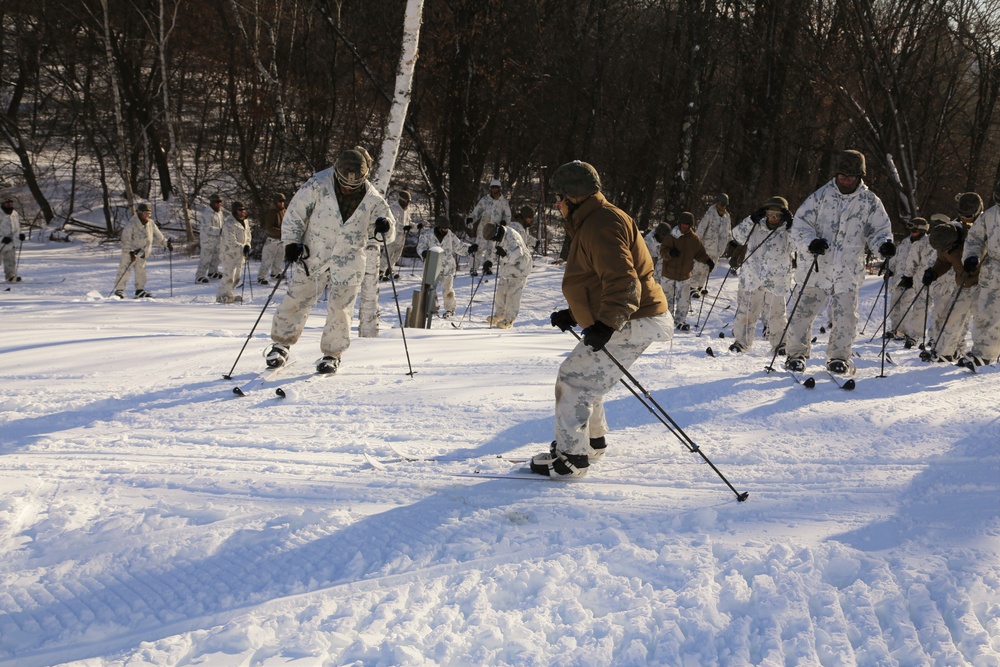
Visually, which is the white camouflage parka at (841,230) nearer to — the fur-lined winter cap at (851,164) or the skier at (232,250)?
the fur-lined winter cap at (851,164)

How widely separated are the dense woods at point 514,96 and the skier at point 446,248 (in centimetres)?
545

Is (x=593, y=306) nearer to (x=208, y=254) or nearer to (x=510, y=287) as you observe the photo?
(x=510, y=287)

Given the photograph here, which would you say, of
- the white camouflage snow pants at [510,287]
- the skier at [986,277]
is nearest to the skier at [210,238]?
the white camouflage snow pants at [510,287]

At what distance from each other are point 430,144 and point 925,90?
15460mm

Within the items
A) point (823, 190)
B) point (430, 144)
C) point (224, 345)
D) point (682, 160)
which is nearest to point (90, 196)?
point (430, 144)

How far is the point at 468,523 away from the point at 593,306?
4.15 feet

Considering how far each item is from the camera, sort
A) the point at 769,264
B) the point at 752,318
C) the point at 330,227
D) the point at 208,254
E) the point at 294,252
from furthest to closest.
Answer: the point at 208,254 → the point at 752,318 → the point at 769,264 → the point at 330,227 → the point at 294,252

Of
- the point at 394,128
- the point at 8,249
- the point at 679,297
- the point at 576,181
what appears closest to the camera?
the point at 576,181

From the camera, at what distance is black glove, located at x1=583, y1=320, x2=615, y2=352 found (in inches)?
144

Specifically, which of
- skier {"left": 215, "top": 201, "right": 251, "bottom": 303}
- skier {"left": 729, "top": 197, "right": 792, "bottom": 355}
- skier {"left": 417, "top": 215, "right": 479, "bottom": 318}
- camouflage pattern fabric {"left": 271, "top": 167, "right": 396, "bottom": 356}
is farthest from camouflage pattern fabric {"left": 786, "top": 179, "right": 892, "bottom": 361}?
skier {"left": 215, "top": 201, "right": 251, "bottom": 303}

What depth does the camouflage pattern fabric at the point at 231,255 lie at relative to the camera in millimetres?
14781

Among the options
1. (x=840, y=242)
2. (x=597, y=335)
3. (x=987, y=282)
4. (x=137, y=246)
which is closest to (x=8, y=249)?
(x=137, y=246)

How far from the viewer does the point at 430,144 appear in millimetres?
27312

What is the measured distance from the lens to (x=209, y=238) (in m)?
17.0
